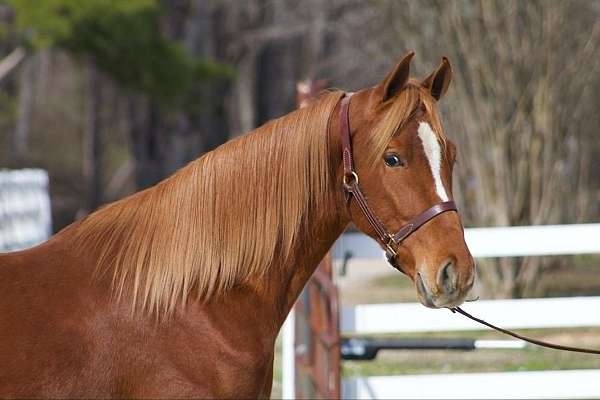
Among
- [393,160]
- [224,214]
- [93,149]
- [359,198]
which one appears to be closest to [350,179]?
[359,198]

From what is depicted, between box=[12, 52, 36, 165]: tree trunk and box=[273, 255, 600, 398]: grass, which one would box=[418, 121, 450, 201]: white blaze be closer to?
box=[273, 255, 600, 398]: grass

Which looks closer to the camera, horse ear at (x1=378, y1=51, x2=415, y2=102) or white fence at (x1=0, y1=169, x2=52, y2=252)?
horse ear at (x1=378, y1=51, x2=415, y2=102)

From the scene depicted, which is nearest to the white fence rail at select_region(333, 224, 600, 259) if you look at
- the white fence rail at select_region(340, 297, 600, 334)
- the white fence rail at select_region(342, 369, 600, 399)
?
the white fence rail at select_region(340, 297, 600, 334)

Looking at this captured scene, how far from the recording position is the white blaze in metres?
3.70

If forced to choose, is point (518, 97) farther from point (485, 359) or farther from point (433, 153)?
point (433, 153)

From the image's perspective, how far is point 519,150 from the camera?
1163 cm

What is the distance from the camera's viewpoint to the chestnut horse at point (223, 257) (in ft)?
11.6

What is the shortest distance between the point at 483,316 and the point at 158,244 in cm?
266

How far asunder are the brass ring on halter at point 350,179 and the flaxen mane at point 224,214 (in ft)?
0.24

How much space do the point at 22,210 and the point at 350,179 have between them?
12808 mm

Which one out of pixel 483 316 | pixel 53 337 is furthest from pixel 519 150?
pixel 53 337

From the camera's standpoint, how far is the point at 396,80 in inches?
148

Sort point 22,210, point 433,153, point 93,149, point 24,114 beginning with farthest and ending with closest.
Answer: point 24,114, point 93,149, point 22,210, point 433,153

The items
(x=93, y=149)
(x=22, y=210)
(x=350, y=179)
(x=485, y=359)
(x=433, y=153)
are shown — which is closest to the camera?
(x=433, y=153)
